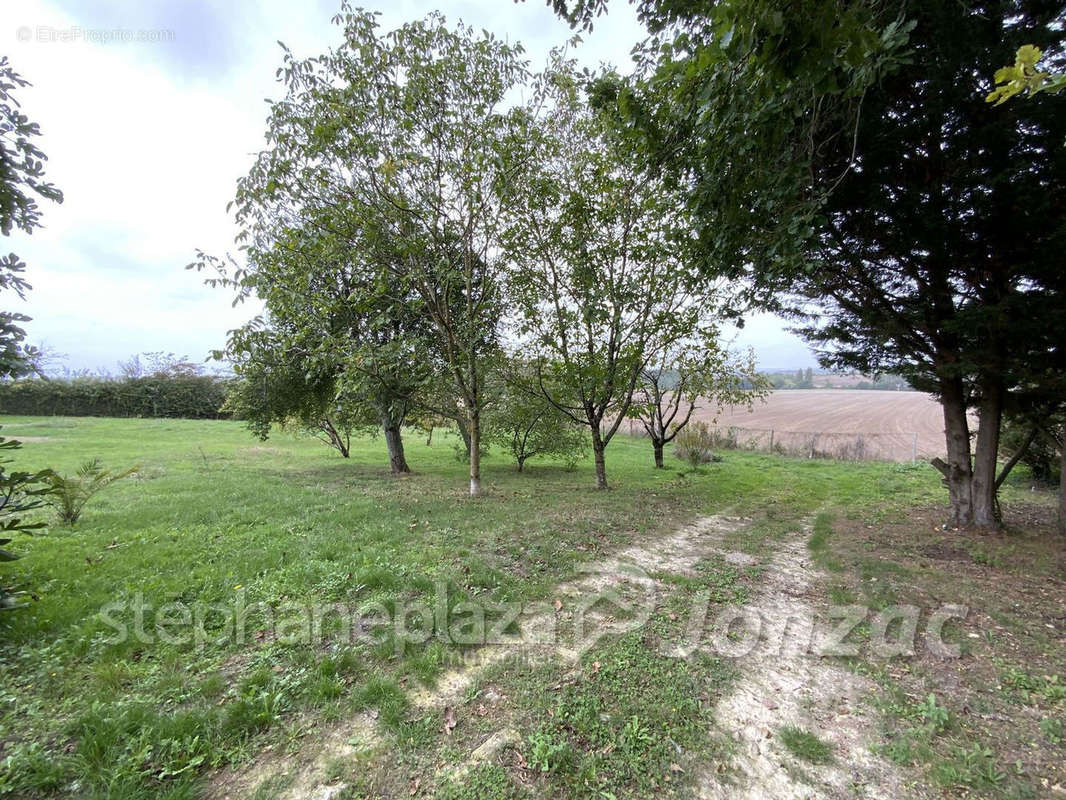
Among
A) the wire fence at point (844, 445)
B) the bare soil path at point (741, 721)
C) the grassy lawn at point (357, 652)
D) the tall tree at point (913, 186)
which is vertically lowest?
the bare soil path at point (741, 721)

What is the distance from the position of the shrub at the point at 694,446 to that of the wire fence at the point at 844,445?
3.65m

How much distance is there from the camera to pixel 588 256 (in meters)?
8.27

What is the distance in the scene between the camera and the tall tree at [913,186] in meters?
3.99

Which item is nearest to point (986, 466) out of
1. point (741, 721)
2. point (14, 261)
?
point (741, 721)

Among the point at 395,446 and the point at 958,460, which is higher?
the point at 958,460

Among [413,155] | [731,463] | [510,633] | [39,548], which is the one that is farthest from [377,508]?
[731,463]

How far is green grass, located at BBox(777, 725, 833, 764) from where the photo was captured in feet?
6.84

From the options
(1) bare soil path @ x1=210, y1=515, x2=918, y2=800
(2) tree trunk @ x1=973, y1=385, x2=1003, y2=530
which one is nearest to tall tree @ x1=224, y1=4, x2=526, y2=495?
(1) bare soil path @ x1=210, y1=515, x2=918, y2=800

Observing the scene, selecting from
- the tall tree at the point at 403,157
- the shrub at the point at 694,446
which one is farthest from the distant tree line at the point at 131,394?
the shrub at the point at 694,446

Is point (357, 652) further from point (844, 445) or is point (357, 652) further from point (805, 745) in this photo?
point (844, 445)

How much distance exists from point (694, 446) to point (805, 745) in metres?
13.8

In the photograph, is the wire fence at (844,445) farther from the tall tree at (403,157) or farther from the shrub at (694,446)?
the tall tree at (403,157)

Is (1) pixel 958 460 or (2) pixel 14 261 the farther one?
(1) pixel 958 460

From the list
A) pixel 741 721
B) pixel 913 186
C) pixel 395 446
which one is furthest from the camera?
pixel 395 446
